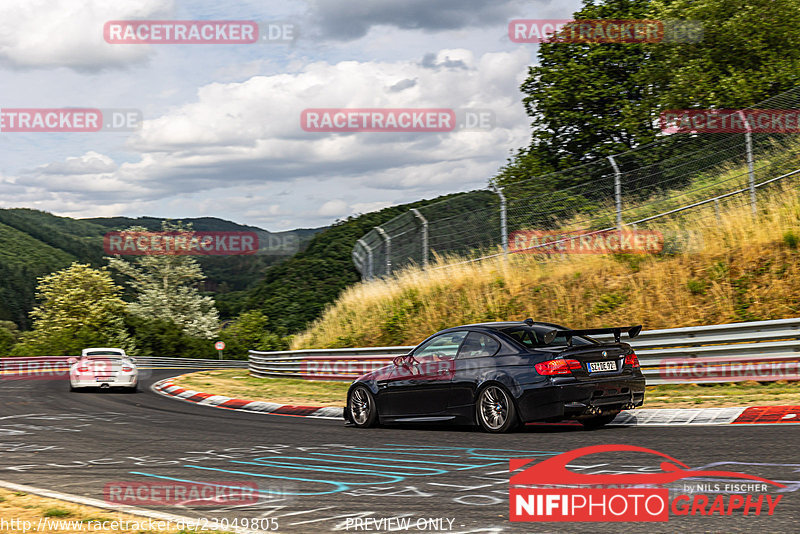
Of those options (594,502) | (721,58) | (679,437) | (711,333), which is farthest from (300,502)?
(721,58)

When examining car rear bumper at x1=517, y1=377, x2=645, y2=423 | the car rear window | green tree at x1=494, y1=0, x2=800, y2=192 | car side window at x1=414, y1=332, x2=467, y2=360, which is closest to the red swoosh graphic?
car rear bumper at x1=517, y1=377, x2=645, y2=423

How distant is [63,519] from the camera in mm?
5875

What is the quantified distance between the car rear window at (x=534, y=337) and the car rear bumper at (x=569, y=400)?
0.69m

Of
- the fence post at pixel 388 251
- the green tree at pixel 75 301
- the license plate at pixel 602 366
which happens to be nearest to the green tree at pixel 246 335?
the green tree at pixel 75 301

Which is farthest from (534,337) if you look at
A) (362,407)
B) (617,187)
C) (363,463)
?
(617,187)

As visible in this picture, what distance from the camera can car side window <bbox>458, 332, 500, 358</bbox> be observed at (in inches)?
419

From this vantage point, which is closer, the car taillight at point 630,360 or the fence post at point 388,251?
the car taillight at point 630,360

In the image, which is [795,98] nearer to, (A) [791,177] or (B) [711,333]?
(A) [791,177]

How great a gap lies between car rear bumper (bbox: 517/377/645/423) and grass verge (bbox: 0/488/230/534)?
5.23 m

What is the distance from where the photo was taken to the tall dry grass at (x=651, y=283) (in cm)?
1521

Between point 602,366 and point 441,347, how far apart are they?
2.34m

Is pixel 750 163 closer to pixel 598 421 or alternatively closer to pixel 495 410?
pixel 598 421

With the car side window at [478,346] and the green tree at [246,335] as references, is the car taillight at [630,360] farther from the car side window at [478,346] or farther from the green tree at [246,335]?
→ the green tree at [246,335]

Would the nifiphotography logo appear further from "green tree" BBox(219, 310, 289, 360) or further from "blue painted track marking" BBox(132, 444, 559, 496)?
"green tree" BBox(219, 310, 289, 360)
